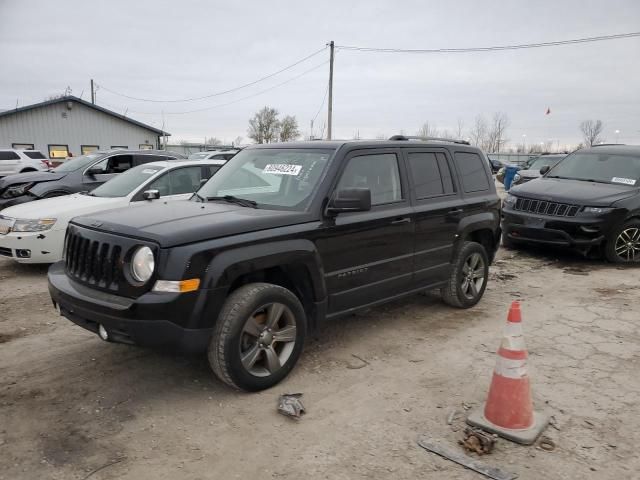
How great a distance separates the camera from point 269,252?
3.51 m

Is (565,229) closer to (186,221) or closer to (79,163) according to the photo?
(186,221)

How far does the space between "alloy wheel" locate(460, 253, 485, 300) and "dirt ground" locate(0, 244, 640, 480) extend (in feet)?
0.99

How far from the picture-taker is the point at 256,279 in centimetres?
370

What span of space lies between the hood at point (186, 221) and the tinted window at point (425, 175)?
4.82 feet

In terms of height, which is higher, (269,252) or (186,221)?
(186,221)

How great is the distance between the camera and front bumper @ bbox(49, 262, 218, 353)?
3.11 metres

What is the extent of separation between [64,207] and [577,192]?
25.5 ft

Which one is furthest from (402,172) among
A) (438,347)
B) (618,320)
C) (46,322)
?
(46,322)

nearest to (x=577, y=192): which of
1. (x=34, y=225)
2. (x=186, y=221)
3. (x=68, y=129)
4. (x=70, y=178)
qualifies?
(x=186, y=221)

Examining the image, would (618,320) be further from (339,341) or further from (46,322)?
(46,322)

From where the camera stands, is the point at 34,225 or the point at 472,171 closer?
the point at 472,171

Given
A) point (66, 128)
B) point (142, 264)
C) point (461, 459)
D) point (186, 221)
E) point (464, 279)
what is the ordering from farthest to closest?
point (66, 128) → point (464, 279) → point (186, 221) → point (142, 264) → point (461, 459)

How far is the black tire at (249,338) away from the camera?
10.9 feet

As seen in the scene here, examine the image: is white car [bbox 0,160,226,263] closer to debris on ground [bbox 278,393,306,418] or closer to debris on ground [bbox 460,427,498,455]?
debris on ground [bbox 278,393,306,418]
